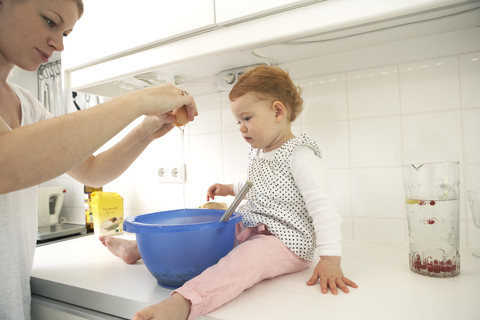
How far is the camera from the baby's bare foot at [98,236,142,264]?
86 centimetres

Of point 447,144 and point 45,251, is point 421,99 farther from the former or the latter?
point 45,251

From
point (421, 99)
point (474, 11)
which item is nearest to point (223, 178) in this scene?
point (421, 99)

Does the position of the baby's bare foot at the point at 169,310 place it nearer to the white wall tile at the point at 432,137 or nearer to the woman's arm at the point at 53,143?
the woman's arm at the point at 53,143

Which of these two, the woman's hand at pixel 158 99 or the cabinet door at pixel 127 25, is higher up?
the cabinet door at pixel 127 25

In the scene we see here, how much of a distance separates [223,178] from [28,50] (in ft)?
2.50

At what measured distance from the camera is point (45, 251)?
105cm

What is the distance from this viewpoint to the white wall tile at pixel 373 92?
95 centimetres

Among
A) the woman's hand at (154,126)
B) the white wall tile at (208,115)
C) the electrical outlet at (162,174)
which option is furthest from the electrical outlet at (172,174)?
the woman's hand at (154,126)

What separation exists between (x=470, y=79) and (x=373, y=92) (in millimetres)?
251

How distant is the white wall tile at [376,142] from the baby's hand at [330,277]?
0.42 metres

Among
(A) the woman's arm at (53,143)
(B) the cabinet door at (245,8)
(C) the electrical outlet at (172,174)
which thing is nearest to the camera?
(A) the woman's arm at (53,143)

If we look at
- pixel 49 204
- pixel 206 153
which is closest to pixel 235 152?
pixel 206 153

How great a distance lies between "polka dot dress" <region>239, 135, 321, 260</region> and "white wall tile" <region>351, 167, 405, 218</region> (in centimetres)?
27

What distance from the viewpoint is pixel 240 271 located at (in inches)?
24.5
